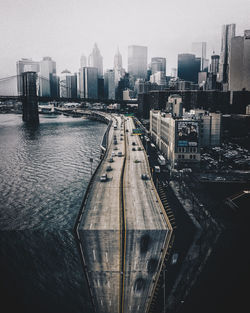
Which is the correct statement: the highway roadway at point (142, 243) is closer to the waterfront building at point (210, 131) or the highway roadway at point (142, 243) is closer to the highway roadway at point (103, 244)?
the highway roadway at point (103, 244)

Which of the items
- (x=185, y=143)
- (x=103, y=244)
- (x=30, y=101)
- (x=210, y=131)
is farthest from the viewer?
(x=30, y=101)

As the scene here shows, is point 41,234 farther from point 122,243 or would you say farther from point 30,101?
point 30,101

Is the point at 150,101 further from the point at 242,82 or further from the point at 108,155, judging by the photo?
the point at 108,155

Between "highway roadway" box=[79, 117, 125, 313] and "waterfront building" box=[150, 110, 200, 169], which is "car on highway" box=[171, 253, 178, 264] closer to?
"highway roadway" box=[79, 117, 125, 313]

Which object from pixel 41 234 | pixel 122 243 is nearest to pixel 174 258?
pixel 122 243

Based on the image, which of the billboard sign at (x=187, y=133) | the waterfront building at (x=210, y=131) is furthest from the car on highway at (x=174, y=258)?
the waterfront building at (x=210, y=131)

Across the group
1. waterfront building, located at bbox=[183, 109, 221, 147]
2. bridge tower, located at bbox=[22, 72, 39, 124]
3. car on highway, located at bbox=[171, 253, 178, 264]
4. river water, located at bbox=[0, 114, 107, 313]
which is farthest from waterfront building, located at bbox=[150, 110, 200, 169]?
bridge tower, located at bbox=[22, 72, 39, 124]

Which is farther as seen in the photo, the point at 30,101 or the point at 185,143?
the point at 30,101
